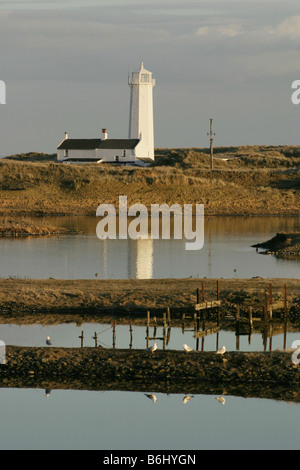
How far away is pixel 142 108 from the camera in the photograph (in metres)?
112

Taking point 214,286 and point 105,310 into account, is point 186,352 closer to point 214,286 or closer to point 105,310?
point 105,310

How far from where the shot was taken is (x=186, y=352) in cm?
2603

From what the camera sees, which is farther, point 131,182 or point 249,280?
point 131,182

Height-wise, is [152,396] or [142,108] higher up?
[142,108]

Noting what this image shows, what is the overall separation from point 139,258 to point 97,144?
202 ft

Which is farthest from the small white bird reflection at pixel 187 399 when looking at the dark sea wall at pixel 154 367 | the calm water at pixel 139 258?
the calm water at pixel 139 258

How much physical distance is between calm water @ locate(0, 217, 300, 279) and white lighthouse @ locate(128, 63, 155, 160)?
40293 mm

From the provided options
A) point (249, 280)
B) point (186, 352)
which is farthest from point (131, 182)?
point (186, 352)

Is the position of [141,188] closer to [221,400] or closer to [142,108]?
[142,108]

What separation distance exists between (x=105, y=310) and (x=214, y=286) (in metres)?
5.32

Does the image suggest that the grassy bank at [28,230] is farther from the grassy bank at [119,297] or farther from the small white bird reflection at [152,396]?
the small white bird reflection at [152,396]

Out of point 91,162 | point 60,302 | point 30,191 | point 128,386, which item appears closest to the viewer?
point 128,386

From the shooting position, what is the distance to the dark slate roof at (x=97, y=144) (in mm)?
109938

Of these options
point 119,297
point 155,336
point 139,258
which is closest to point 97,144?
point 139,258
